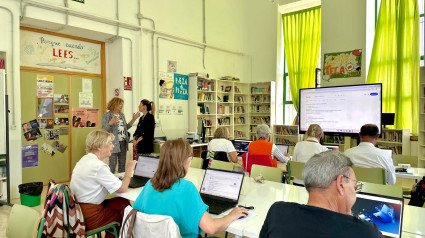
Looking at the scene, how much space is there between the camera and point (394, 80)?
23.8 feet

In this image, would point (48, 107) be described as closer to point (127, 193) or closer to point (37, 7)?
point (37, 7)

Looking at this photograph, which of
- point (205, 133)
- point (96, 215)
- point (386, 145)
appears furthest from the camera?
point (205, 133)

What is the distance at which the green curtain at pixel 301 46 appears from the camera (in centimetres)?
862

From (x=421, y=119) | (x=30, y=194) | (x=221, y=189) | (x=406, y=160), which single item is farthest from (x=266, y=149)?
(x=421, y=119)

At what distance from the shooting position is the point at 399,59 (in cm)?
716

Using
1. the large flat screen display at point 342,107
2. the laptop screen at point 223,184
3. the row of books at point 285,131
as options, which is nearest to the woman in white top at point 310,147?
the laptop screen at point 223,184

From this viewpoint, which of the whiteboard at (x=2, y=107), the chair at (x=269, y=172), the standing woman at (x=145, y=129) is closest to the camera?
the chair at (x=269, y=172)

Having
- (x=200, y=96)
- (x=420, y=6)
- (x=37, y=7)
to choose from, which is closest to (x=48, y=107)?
(x=37, y=7)

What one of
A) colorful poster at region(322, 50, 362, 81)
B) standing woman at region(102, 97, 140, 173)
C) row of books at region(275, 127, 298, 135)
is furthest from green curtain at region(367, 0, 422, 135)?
standing woman at region(102, 97, 140, 173)

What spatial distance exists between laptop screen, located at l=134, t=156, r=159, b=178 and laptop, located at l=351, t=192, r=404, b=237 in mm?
1957

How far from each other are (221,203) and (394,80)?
22.2 feet

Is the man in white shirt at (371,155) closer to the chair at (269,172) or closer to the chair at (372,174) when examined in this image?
the chair at (372,174)

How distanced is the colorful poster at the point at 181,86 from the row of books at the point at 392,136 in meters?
4.92

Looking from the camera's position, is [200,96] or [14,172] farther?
[200,96]
